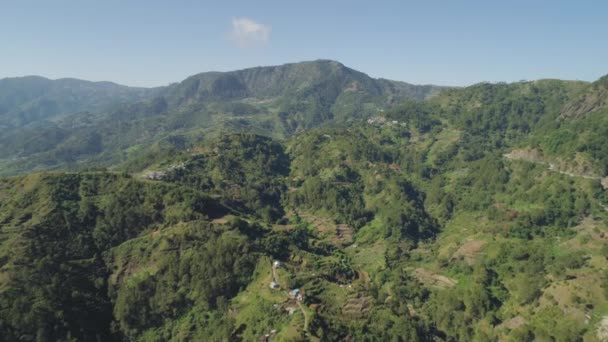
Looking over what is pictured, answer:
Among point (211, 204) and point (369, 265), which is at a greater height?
point (211, 204)

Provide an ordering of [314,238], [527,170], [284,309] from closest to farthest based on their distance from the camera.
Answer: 1. [284,309]
2. [314,238]
3. [527,170]

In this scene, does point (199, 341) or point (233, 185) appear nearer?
point (199, 341)

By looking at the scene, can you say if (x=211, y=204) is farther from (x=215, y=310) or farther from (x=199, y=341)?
(x=199, y=341)

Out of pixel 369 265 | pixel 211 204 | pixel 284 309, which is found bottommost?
pixel 369 265

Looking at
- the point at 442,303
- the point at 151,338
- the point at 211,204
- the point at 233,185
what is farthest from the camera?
the point at 233,185

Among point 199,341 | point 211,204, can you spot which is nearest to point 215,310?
point 199,341

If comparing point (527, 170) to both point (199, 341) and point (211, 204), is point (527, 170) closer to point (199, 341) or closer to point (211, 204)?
point (211, 204)

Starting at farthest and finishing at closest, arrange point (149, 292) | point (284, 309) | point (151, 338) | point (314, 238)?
point (314, 238)
point (149, 292)
point (151, 338)
point (284, 309)

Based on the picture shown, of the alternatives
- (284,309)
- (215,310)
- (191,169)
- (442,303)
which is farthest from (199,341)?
(191,169)

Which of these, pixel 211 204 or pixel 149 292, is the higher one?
pixel 211 204
